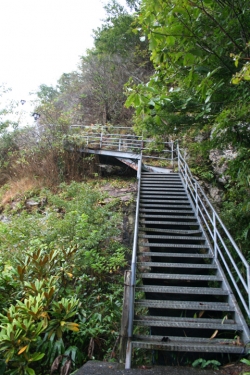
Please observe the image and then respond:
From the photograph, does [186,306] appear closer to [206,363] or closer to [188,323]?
[188,323]

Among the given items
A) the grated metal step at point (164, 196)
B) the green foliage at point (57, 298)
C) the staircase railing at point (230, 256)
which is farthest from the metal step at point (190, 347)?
the grated metal step at point (164, 196)

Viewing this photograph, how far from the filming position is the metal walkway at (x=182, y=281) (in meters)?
2.45

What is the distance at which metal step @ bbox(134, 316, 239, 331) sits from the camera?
2541 millimetres

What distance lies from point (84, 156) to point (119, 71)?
281 inches

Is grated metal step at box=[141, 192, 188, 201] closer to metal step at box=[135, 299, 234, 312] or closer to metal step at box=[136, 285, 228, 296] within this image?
metal step at box=[136, 285, 228, 296]

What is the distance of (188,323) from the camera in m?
2.57

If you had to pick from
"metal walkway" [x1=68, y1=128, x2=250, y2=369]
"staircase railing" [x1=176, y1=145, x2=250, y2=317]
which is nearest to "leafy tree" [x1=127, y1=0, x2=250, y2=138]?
"staircase railing" [x1=176, y1=145, x2=250, y2=317]

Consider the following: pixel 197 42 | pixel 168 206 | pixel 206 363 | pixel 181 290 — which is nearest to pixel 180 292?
pixel 181 290

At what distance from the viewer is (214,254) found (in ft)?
12.3

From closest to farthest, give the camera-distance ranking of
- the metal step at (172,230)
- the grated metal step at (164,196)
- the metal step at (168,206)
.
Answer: the metal step at (172,230) < the metal step at (168,206) < the grated metal step at (164,196)

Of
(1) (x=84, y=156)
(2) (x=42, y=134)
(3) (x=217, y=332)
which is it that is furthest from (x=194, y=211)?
(2) (x=42, y=134)

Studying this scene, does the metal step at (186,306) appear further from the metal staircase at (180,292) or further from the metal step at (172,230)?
the metal step at (172,230)

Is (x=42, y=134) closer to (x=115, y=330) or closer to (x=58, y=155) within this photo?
(x=58, y=155)

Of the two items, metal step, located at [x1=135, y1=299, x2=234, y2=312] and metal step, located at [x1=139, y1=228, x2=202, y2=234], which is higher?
metal step, located at [x1=139, y1=228, x2=202, y2=234]
